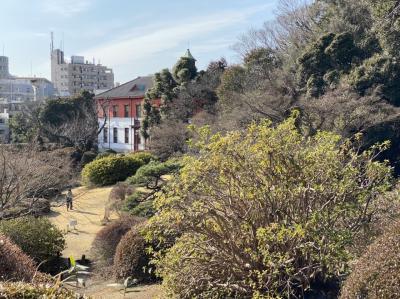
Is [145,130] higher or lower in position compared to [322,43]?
lower

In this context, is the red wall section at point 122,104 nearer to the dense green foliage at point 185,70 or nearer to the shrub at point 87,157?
the shrub at point 87,157

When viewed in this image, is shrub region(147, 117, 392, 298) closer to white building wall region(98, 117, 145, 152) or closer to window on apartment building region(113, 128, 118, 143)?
white building wall region(98, 117, 145, 152)

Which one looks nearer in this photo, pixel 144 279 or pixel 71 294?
pixel 71 294

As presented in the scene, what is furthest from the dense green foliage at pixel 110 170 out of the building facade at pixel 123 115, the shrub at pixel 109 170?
the building facade at pixel 123 115

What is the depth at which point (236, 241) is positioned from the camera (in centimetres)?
759

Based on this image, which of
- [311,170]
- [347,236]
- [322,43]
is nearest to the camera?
[347,236]

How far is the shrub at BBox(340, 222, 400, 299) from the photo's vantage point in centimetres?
479

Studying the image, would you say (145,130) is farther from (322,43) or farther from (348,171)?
(348,171)

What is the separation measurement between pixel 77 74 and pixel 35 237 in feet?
296

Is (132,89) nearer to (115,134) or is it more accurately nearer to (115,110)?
(115,110)

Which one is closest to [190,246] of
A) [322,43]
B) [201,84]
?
[322,43]

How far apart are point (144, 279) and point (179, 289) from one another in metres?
4.85

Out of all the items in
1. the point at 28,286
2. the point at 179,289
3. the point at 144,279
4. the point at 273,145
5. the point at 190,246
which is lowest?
the point at 144,279

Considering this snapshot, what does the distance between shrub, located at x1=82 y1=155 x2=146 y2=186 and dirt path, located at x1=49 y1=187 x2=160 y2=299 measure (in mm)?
914
